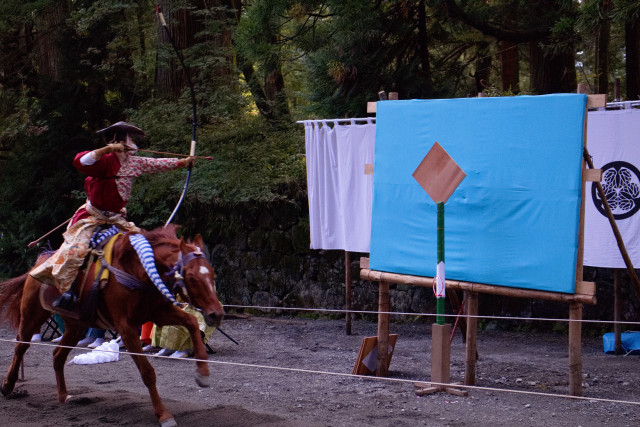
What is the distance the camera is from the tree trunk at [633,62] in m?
10.7

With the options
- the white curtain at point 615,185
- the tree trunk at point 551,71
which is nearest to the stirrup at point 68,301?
the white curtain at point 615,185

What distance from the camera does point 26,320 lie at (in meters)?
Answer: 6.46

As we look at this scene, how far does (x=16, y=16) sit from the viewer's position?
51.5 feet

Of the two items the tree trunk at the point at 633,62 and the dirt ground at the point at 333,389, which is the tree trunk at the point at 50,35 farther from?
the tree trunk at the point at 633,62

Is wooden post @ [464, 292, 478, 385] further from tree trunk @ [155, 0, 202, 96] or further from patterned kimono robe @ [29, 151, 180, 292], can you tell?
tree trunk @ [155, 0, 202, 96]

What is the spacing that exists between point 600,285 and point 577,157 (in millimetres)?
3771

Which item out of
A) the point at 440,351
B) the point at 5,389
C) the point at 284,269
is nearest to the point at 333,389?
the point at 440,351

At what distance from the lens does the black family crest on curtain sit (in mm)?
7898

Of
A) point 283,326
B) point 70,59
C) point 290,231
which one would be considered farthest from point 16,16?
point 283,326

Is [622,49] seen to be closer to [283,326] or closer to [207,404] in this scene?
[283,326]

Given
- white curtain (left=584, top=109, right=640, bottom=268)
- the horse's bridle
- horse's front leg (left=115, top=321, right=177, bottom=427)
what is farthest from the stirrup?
white curtain (left=584, top=109, right=640, bottom=268)

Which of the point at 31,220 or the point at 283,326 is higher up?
the point at 31,220

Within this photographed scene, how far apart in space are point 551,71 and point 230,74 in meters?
6.31

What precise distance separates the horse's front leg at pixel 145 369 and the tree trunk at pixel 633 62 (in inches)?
324
